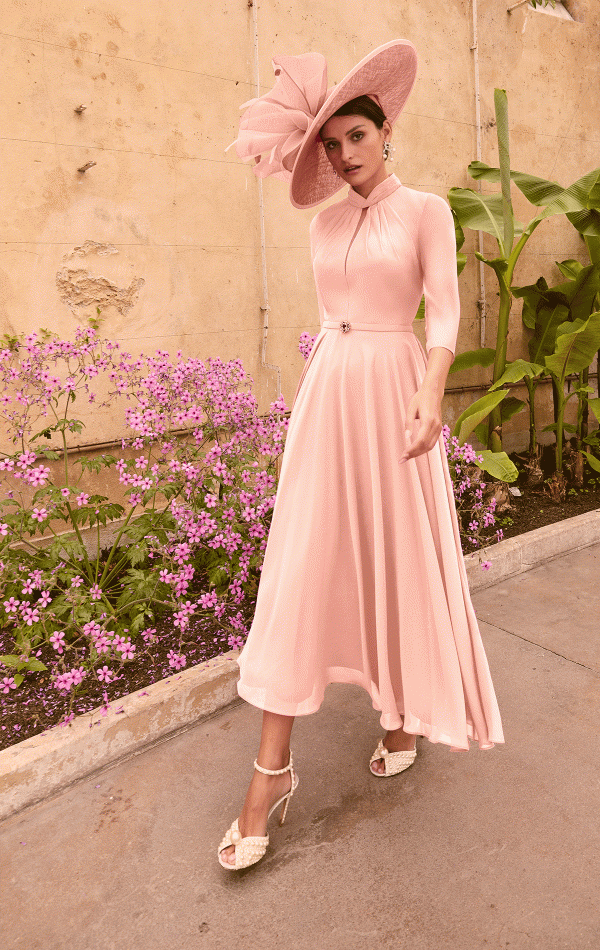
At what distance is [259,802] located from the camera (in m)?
1.73

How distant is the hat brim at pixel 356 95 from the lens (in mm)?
1634

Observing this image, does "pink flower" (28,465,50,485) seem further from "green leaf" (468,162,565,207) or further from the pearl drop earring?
"green leaf" (468,162,565,207)

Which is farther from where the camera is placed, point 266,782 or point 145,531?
point 145,531

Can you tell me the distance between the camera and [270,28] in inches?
159

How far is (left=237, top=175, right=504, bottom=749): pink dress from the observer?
1.74 m

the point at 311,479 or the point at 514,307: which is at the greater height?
the point at 514,307

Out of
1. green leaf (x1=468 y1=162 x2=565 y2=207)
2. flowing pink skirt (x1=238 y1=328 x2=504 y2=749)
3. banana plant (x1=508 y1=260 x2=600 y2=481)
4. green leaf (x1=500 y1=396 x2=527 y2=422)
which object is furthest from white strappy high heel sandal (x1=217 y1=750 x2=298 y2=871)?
green leaf (x1=468 y1=162 x2=565 y2=207)

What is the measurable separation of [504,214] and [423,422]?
10.3 feet

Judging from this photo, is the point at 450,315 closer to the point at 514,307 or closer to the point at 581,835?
the point at 581,835

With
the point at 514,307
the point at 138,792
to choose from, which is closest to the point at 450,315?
the point at 138,792

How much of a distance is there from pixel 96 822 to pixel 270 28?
4.35 metres

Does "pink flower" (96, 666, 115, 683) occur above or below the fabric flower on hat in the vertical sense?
below

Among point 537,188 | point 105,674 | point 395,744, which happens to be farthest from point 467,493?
point 105,674

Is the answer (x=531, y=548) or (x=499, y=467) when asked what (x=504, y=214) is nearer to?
(x=499, y=467)
